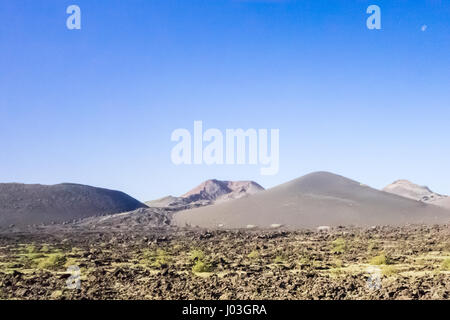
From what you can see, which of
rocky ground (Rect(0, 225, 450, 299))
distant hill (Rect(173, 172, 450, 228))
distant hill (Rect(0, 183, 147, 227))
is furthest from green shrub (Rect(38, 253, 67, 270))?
distant hill (Rect(0, 183, 147, 227))

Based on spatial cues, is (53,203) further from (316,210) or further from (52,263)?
(52,263)

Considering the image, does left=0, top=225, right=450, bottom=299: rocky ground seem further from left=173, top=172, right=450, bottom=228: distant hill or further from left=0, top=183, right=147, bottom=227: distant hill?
left=0, top=183, right=147, bottom=227: distant hill

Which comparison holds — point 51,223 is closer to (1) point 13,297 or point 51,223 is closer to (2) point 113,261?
(2) point 113,261

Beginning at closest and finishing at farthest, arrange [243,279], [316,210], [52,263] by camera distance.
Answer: [243,279] < [52,263] < [316,210]

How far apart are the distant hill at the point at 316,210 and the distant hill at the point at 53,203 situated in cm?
2372

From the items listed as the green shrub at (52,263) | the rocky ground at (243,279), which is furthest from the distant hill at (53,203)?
the rocky ground at (243,279)

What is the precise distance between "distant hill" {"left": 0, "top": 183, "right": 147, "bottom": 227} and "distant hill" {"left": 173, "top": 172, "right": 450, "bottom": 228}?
2372 centimetres

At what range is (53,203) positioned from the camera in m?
98.9

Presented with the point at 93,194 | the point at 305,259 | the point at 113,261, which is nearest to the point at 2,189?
the point at 93,194

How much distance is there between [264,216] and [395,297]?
2681 inches

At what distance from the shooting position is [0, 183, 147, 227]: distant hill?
87750 mm

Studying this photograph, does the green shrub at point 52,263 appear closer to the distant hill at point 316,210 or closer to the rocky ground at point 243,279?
the rocky ground at point 243,279

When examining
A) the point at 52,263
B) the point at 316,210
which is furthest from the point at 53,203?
the point at 52,263

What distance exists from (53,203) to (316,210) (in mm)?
58278
